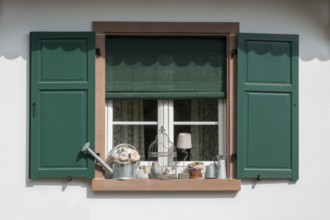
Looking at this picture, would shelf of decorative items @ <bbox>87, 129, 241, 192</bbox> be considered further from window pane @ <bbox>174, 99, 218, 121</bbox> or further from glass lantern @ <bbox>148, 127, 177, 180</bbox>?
window pane @ <bbox>174, 99, 218, 121</bbox>

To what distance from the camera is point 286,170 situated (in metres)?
6.93

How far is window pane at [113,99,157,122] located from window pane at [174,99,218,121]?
0.25m

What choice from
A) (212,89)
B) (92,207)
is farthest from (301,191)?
(92,207)

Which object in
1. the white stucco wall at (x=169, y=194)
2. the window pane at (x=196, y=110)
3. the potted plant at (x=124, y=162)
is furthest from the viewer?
the window pane at (x=196, y=110)

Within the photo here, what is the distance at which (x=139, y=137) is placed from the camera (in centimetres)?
713

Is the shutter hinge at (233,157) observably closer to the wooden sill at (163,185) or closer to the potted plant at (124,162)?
the wooden sill at (163,185)

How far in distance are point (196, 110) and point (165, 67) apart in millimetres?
572

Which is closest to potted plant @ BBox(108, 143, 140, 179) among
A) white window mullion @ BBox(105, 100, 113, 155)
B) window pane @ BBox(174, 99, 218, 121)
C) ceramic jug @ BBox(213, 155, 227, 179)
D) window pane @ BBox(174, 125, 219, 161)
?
white window mullion @ BBox(105, 100, 113, 155)

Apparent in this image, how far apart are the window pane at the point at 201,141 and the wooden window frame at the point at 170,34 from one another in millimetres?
211

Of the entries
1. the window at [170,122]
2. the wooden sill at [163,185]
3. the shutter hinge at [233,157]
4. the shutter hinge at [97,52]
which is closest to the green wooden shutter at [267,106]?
the shutter hinge at [233,157]

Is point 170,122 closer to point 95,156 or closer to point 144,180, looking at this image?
point 144,180

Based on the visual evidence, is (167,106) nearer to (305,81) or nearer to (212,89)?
(212,89)

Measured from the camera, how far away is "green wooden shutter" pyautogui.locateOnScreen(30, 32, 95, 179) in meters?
6.83

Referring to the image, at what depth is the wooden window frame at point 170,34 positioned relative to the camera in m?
6.84
